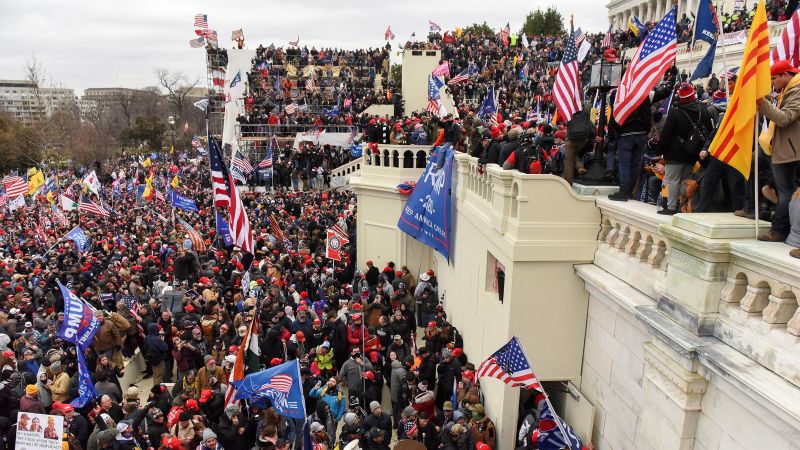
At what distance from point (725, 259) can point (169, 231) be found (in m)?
20.1

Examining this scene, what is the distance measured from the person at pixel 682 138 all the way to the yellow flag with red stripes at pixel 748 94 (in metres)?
1.40

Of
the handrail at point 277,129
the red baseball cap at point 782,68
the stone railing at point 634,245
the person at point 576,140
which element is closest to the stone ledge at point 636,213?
the stone railing at point 634,245

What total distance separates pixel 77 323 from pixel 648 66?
943 cm

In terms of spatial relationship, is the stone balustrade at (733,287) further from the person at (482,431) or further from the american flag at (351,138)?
the american flag at (351,138)

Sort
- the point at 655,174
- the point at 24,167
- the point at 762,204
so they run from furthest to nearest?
the point at 24,167 < the point at 655,174 < the point at 762,204

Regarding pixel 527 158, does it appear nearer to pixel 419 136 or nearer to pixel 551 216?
pixel 551 216

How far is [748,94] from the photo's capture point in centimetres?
419

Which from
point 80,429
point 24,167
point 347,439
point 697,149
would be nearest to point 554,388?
point 347,439

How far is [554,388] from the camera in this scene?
7.73 meters

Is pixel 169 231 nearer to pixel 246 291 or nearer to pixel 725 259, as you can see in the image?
pixel 246 291

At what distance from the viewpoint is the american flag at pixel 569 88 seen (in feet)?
25.8

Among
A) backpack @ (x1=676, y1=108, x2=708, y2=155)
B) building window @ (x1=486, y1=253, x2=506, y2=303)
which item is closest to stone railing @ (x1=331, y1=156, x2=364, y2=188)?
building window @ (x1=486, y1=253, x2=506, y2=303)

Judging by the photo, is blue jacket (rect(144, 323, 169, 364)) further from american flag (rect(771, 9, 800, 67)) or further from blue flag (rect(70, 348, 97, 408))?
american flag (rect(771, 9, 800, 67))

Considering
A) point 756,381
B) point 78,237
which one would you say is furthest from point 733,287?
point 78,237
